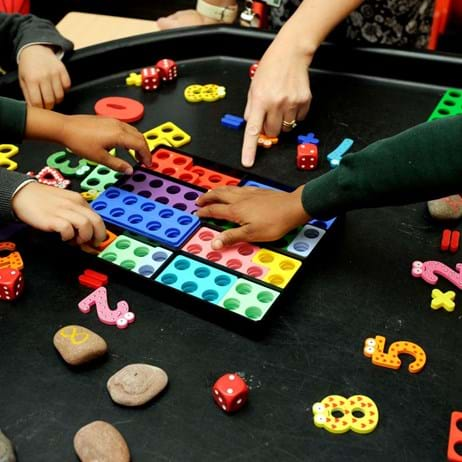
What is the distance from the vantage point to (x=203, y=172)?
934mm

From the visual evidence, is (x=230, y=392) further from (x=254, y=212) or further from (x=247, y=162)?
(x=247, y=162)

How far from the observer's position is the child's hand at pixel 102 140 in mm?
906

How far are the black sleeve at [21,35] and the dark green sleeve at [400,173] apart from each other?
593 millimetres

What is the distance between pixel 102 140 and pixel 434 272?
1.58ft

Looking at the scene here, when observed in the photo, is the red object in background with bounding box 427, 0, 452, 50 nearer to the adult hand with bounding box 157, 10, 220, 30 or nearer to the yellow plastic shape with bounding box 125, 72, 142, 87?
the adult hand with bounding box 157, 10, 220, 30

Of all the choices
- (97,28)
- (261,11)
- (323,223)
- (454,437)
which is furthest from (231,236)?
(97,28)

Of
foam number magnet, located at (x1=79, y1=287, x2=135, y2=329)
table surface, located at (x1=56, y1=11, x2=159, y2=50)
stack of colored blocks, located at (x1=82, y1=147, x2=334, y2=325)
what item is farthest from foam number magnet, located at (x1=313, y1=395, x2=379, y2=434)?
table surface, located at (x1=56, y1=11, x2=159, y2=50)

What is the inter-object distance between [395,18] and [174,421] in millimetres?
963

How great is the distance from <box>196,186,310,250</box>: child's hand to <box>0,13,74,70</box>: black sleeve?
1.53 feet

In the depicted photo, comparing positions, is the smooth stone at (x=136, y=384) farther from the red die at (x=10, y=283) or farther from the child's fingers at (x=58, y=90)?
Result: the child's fingers at (x=58, y=90)

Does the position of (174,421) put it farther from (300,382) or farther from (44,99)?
(44,99)

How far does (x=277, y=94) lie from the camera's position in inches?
39.4

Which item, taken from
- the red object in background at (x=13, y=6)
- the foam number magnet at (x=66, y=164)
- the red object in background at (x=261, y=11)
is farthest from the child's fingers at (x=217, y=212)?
the red object in background at (x=13, y=6)

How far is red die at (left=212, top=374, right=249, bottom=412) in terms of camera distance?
611 mm
